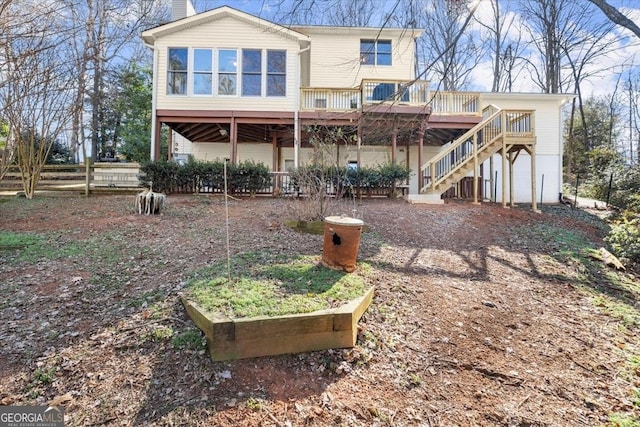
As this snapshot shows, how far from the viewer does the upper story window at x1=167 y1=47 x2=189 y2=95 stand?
41.1 feet

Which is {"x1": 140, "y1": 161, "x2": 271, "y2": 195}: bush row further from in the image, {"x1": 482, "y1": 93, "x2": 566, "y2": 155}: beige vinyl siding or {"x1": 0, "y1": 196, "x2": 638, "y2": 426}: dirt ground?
{"x1": 482, "y1": 93, "x2": 566, "y2": 155}: beige vinyl siding

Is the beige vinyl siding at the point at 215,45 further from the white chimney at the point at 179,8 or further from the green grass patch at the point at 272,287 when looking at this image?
the green grass patch at the point at 272,287

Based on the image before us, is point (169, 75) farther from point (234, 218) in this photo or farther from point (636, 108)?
point (636, 108)

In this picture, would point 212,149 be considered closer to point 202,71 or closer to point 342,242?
point 202,71

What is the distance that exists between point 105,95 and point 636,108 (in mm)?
36704

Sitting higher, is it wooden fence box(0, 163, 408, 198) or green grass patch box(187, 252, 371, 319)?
wooden fence box(0, 163, 408, 198)

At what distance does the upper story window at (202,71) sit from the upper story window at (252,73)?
1.23 m

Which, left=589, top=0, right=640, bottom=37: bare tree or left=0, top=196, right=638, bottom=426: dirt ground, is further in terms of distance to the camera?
left=589, top=0, right=640, bottom=37: bare tree

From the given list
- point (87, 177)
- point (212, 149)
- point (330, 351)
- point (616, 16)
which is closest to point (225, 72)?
point (212, 149)

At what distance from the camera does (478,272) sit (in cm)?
532

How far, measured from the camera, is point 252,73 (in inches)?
497

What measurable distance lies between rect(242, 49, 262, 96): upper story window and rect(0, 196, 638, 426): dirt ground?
8235mm

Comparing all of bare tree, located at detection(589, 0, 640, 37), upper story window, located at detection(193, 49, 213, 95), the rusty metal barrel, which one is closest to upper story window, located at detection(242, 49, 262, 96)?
upper story window, located at detection(193, 49, 213, 95)

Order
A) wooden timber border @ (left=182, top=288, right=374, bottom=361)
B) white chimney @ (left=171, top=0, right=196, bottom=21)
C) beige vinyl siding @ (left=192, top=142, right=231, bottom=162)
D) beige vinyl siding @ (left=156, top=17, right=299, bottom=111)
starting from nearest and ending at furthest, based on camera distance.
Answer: wooden timber border @ (left=182, top=288, right=374, bottom=361) < beige vinyl siding @ (left=156, top=17, right=299, bottom=111) < white chimney @ (left=171, top=0, right=196, bottom=21) < beige vinyl siding @ (left=192, top=142, right=231, bottom=162)
